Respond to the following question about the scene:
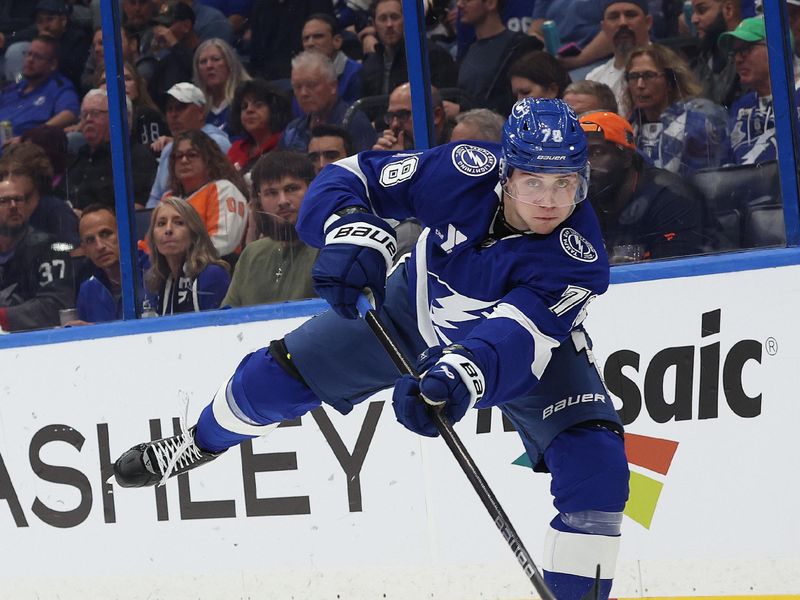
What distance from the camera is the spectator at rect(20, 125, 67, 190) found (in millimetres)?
4176

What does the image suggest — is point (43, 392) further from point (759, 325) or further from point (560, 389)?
point (759, 325)

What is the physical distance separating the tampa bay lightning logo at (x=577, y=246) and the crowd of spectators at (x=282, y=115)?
0.75 m

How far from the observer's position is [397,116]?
3.65 m

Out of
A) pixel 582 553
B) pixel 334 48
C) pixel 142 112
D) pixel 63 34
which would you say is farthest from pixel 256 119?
pixel 582 553

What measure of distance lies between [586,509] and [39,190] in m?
2.47

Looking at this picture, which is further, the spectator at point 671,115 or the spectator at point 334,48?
the spectator at point 334,48

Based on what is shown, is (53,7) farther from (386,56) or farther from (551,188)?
(551,188)

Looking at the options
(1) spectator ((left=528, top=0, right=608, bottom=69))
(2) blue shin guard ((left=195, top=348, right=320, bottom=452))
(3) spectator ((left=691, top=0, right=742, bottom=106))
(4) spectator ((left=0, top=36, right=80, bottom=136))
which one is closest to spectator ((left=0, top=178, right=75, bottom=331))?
(4) spectator ((left=0, top=36, right=80, bottom=136))

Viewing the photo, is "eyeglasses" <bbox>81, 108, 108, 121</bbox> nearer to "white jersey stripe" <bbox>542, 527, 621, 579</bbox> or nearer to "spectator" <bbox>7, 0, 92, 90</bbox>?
"spectator" <bbox>7, 0, 92, 90</bbox>

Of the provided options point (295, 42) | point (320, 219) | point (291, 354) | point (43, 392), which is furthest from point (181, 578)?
point (295, 42)

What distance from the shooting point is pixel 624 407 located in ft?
10.8

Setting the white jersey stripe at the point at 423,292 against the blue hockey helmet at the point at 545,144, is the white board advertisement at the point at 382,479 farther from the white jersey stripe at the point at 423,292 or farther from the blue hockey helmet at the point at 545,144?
the blue hockey helmet at the point at 545,144

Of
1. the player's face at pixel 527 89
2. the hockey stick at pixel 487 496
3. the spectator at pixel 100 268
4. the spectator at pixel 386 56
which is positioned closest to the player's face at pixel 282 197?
the spectator at pixel 386 56

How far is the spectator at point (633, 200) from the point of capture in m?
3.29
